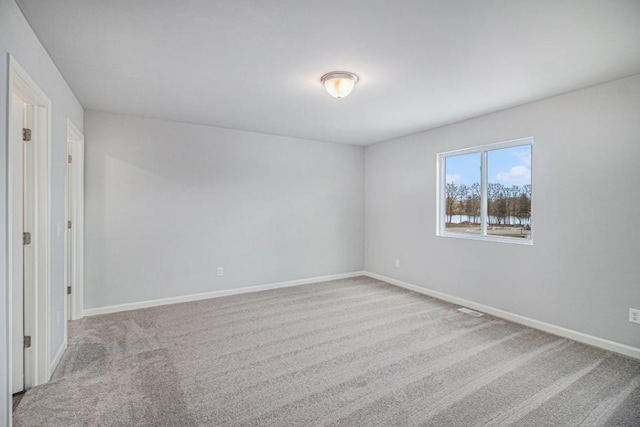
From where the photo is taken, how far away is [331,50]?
2377mm

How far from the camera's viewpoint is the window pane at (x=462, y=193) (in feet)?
14.1

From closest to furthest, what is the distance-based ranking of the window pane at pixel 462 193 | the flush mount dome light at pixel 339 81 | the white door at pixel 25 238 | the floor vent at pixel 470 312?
the white door at pixel 25 238 < the flush mount dome light at pixel 339 81 < the floor vent at pixel 470 312 < the window pane at pixel 462 193

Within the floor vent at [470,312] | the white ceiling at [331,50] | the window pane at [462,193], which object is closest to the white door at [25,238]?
the white ceiling at [331,50]

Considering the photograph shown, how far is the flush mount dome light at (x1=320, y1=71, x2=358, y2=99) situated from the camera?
277cm

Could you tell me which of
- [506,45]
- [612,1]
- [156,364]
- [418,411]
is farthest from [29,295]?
[612,1]

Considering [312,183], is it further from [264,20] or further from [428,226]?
[264,20]

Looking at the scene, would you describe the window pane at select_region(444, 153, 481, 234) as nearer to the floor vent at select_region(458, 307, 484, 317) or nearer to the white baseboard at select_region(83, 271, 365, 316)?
the floor vent at select_region(458, 307, 484, 317)

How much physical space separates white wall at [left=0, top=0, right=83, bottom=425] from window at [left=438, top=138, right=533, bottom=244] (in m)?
4.42

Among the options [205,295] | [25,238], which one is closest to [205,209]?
[205,295]

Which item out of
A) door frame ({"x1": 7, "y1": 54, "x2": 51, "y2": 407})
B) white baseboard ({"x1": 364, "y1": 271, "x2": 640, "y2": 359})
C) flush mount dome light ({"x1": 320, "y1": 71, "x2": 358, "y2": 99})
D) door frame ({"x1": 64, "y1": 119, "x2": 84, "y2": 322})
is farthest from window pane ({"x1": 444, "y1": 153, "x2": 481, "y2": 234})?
door frame ({"x1": 64, "y1": 119, "x2": 84, "y2": 322})

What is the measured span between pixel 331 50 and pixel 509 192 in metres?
2.85

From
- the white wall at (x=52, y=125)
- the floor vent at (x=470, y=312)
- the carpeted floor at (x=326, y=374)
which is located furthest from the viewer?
the floor vent at (x=470, y=312)

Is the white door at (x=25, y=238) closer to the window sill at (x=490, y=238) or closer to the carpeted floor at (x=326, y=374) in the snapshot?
the carpeted floor at (x=326, y=374)

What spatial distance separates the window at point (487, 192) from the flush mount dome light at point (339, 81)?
7.21ft
